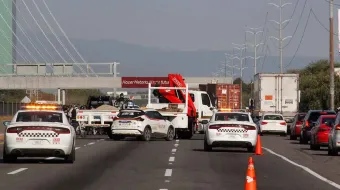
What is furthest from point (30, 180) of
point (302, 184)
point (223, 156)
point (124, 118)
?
point (124, 118)

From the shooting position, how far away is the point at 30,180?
63.4ft

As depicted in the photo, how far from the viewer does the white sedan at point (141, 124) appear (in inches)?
1682

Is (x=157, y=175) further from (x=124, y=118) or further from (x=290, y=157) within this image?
(x=124, y=118)

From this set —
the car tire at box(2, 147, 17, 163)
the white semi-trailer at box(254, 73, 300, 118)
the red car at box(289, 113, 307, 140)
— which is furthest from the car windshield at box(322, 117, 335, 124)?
the white semi-trailer at box(254, 73, 300, 118)

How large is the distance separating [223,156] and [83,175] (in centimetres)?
995

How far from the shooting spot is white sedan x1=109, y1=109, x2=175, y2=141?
4272 centimetres

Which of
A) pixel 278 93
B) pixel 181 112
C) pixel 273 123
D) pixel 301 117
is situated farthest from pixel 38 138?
pixel 278 93

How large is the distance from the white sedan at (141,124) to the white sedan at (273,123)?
15.4 meters

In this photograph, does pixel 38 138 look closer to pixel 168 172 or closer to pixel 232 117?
pixel 168 172

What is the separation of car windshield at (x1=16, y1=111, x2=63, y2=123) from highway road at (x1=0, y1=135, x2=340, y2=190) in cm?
119

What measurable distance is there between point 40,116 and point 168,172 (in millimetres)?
4677

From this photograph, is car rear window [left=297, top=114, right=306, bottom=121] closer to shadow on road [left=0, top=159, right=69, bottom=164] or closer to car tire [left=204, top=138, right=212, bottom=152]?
car tire [left=204, top=138, right=212, bottom=152]

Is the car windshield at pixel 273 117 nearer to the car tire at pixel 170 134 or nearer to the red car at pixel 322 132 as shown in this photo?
the car tire at pixel 170 134

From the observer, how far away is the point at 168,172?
22141 mm
